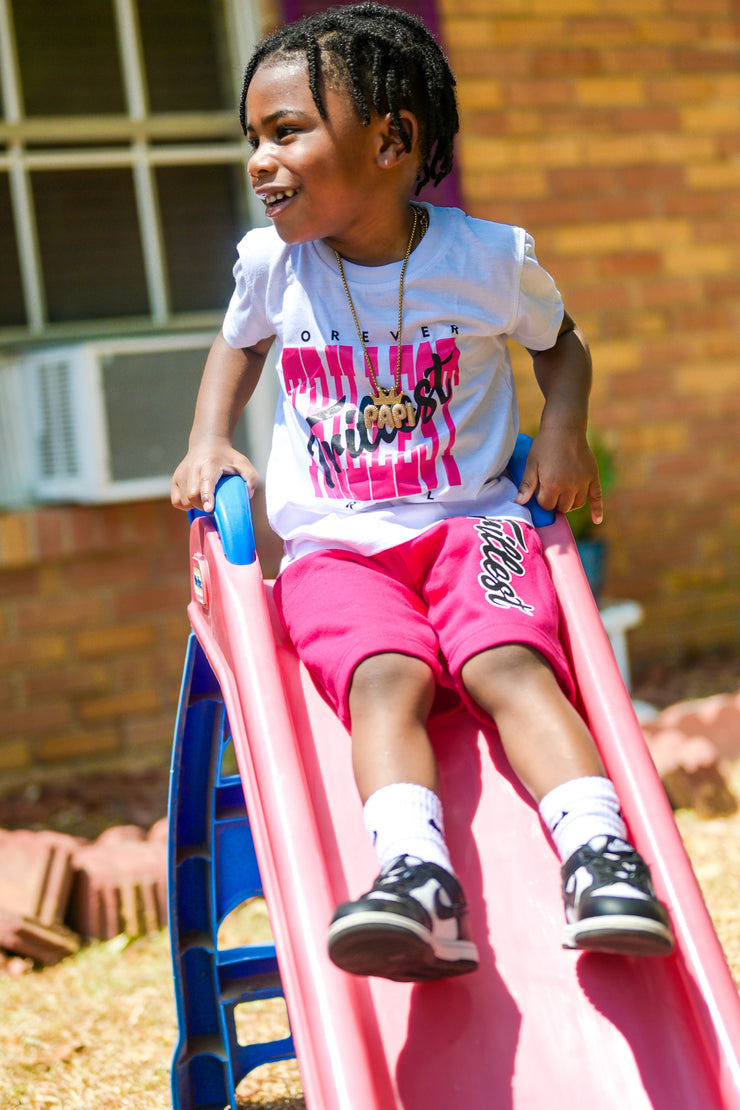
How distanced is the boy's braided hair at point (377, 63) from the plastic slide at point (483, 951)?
0.84 metres

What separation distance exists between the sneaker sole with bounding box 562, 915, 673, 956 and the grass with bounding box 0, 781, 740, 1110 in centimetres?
107

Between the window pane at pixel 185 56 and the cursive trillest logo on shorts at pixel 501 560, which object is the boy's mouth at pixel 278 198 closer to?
the cursive trillest logo on shorts at pixel 501 560

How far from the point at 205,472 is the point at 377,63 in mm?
744

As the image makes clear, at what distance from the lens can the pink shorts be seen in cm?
179

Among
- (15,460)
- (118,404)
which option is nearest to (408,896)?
(118,404)

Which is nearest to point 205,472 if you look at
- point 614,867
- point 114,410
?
point 614,867

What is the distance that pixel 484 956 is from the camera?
64.7 inches

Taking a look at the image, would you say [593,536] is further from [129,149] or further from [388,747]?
[388,747]

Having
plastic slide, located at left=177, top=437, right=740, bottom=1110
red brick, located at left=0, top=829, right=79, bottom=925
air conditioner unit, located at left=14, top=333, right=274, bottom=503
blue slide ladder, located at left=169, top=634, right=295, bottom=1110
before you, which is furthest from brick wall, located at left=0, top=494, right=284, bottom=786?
plastic slide, located at left=177, top=437, right=740, bottom=1110

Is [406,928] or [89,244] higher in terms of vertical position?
[89,244]

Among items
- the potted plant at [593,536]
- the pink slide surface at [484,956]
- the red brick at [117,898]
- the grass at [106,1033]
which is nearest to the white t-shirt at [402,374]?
the pink slide surface at [484,956]

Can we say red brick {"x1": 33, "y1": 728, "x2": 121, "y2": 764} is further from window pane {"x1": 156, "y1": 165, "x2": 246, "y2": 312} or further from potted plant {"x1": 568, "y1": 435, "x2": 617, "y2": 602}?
potted plant {"x1": 568, "y1": 435, "x2": 617, "y2": 602}

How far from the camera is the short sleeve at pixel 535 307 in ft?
6.63

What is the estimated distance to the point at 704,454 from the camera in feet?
16.6
